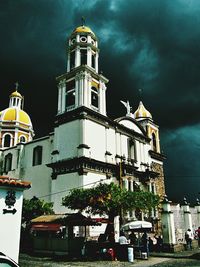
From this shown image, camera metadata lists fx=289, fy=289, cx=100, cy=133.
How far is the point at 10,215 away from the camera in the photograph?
9703mm

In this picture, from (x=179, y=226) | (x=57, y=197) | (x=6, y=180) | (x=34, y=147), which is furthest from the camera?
(x=34, y=147)

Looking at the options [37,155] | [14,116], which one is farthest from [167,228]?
[14,116]

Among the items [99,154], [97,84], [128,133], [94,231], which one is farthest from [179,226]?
[97,84]

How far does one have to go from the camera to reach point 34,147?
1288 inches

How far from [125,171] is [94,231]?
7.75m

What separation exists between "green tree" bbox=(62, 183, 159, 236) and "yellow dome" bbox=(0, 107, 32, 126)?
28053 millimetres

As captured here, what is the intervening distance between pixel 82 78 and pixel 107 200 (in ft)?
46.5

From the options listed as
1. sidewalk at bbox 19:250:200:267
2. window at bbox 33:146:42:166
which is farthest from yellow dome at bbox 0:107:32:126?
Answer: sidewalk at bbox 19:250:200:267

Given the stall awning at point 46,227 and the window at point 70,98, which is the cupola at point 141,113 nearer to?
the window at point 70,98

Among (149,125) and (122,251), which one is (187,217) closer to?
(122,251)

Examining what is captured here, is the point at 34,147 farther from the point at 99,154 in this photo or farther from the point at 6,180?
the point at 6,180

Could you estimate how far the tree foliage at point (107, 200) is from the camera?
60.8 ft

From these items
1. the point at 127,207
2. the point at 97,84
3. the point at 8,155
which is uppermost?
the point at 97,84

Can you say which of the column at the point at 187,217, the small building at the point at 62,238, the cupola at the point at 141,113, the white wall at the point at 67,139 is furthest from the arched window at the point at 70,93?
the column at the point at 187,217
